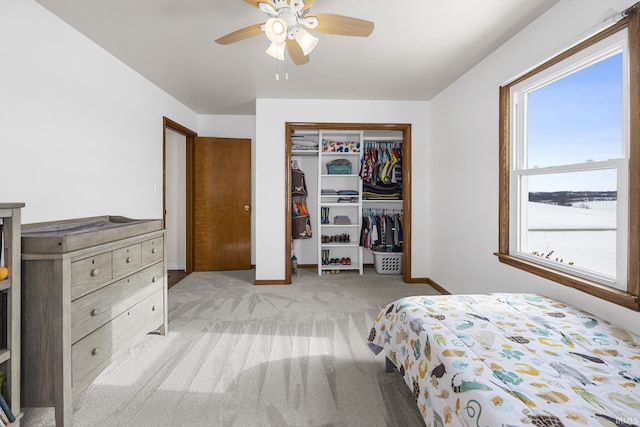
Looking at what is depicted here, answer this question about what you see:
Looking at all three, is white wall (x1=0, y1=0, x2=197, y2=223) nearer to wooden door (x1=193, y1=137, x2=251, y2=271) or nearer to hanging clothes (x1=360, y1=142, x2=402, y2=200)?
wooden door (x1=193, y1=137, x2=251, y2=271)

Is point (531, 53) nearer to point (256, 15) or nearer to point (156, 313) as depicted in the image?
point (256, 15)

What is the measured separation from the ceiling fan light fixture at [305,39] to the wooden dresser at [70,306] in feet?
5.28

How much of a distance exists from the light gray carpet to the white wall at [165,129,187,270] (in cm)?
163

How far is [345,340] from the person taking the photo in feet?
7.98

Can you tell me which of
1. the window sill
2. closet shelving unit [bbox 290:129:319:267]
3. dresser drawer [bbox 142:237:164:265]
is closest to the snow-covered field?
the window sill

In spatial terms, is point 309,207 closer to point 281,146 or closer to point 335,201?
point 335,201

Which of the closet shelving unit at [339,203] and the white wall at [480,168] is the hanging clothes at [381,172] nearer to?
the closet shelving unit at [339,203]

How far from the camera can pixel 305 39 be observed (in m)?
1.90

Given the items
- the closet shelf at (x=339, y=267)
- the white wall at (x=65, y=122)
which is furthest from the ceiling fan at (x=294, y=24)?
the closet shelf at (x=339, y=267)

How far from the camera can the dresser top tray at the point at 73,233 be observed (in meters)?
1.45

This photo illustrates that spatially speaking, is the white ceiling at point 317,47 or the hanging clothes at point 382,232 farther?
the hanging clothes at point 382,232

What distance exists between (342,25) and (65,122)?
1.98 metres

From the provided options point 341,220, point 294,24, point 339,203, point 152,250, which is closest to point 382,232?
point 341,220

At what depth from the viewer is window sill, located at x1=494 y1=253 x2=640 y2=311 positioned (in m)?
1.51
